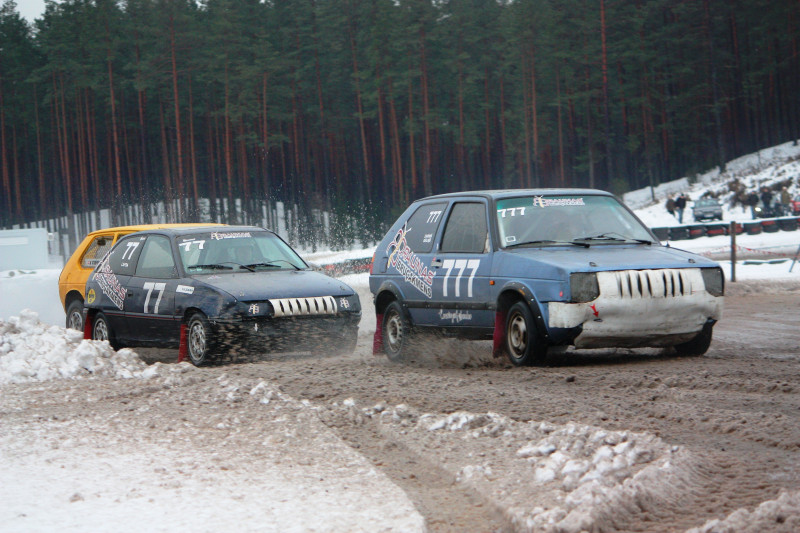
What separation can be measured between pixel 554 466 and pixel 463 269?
4437 mm

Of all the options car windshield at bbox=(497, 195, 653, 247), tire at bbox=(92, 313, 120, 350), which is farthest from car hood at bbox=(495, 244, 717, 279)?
tire at bbox=(92, 313, 120, 350)

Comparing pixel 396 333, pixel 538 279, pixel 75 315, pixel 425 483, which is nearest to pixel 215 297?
pixel 396 333

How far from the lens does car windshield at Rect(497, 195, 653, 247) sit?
27.8 feet

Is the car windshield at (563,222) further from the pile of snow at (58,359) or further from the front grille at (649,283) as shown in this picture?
the pile of snow at (58,359)

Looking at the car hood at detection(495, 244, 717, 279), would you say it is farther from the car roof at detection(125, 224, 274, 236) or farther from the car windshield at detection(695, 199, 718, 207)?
the car windshield at detection(695, 199, 718, 207)

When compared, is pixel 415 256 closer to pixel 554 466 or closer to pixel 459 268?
pixel 459 268

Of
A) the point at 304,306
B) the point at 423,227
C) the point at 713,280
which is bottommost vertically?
the point at 304,306

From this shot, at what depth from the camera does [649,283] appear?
25.0ft

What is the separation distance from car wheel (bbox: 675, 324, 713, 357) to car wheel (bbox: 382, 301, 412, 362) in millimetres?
2600

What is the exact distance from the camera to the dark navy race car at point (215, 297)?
9.17 m

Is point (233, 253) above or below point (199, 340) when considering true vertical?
above

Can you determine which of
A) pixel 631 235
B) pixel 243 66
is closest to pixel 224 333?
pixel 631 235

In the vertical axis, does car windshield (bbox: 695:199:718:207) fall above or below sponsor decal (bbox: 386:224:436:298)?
above

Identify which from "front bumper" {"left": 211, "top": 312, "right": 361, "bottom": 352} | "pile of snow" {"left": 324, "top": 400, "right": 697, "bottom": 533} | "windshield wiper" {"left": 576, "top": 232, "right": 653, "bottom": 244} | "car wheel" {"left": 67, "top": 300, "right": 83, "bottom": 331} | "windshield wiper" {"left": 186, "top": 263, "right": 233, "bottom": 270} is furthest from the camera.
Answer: "car wheel" {"left": 67, "top": 300, "right": 83, "bottom": 331}
